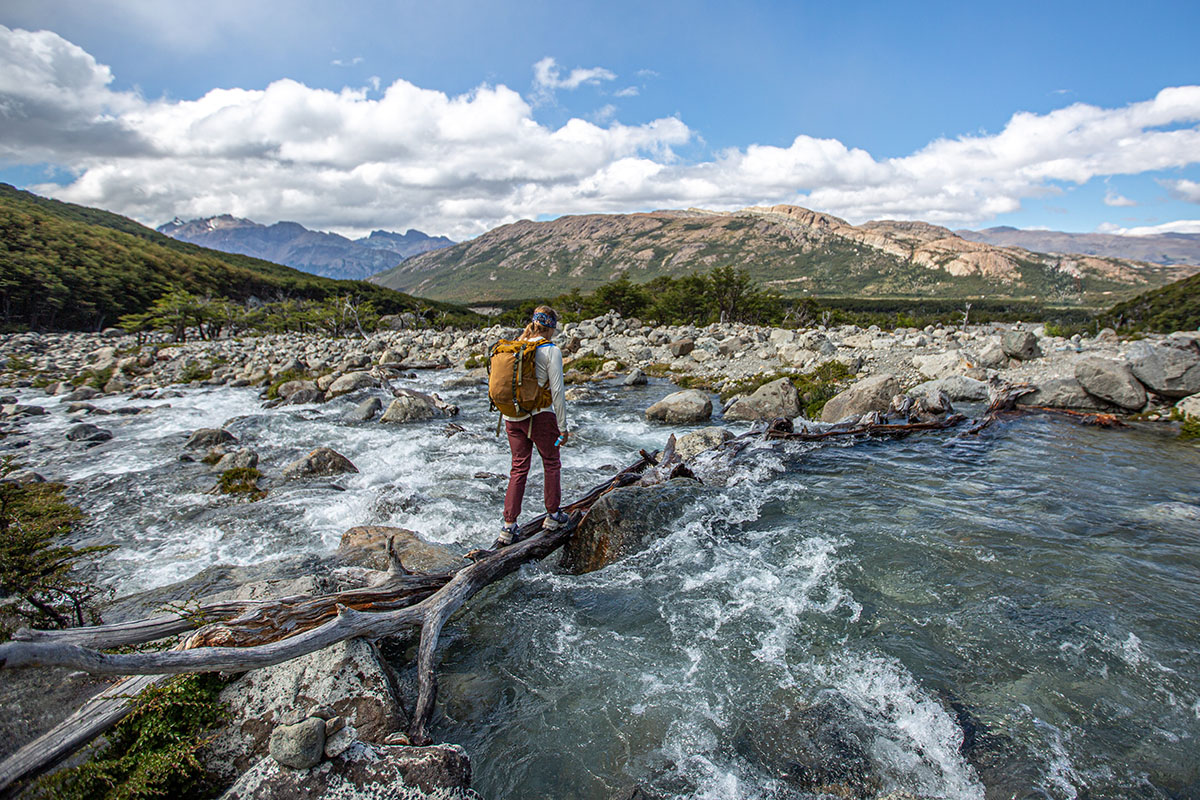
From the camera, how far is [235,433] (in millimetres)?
15156

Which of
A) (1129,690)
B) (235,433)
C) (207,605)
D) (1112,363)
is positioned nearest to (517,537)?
(207,605)

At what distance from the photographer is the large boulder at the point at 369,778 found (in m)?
2.97

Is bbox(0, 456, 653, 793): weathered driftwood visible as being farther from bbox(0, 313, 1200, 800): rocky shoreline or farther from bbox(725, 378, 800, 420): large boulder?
bbox(725, 378, 800, 420): large boulder

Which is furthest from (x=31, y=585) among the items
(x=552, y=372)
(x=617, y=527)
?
(x=617, y=527)

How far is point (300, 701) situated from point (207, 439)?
531 inches

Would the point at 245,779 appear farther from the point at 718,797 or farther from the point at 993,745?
the point at 993,745

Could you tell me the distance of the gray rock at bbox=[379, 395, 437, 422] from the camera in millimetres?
16719

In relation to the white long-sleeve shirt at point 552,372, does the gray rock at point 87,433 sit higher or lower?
lower

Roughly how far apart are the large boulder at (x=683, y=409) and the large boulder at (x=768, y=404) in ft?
2.39

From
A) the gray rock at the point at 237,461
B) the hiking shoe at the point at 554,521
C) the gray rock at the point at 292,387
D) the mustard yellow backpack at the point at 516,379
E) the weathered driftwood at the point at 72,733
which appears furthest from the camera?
the gray rock at the point at 292,387

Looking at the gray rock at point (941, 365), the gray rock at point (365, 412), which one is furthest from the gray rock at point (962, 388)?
the gray rock at point (365, 412)

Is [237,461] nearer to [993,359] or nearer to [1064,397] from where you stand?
[1064,397]

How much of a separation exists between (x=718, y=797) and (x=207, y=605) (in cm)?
452

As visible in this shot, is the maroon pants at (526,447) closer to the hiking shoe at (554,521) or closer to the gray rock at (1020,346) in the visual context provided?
the hiking shoe at (554,521)
